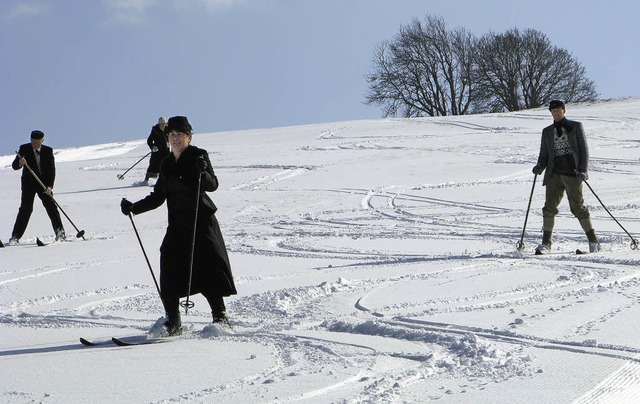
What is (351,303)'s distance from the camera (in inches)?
296

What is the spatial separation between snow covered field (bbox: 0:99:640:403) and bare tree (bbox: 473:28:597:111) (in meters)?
43.0

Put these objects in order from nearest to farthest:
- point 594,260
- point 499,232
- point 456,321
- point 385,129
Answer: point 456,321 → point 594,260 → point 499,232 → point 385,129

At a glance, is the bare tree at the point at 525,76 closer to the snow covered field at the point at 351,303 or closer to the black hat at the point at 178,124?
the snow covered field at the point at 351,303

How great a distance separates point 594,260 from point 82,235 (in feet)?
24.0

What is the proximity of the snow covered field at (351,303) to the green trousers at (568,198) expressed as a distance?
38 centimetres

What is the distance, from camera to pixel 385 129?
33.3 m

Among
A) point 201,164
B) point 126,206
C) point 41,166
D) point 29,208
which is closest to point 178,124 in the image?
point 201,164

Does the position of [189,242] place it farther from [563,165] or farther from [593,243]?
[593,243]

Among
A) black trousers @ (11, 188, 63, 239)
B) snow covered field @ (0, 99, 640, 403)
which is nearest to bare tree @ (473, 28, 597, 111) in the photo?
snow covered field @ (0, 99, 640, 403)

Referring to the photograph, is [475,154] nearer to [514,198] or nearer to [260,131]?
[514,198]

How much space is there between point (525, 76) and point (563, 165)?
177 ft

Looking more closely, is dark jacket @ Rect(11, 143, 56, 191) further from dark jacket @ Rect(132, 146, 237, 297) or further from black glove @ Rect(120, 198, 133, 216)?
dark jacket @ Rect(132, 146, 237, 297)

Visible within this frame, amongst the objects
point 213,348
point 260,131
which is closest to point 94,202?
point 213,348

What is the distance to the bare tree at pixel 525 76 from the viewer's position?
61.8 metres
